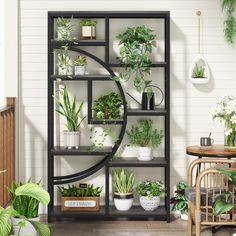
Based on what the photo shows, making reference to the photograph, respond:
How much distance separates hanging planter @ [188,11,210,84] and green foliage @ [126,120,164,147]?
601 millimetres

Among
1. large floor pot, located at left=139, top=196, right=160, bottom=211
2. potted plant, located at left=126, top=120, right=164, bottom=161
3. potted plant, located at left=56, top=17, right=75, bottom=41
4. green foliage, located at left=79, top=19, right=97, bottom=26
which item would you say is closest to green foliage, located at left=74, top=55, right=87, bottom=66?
potted plant, located at left=56, top=17, right=75, bottom=41

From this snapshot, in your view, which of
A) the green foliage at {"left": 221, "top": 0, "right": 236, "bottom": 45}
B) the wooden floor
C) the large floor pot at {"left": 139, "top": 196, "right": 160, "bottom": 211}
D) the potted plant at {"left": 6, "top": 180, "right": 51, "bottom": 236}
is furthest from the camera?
the green foliage at {"left": 221, "top": 0, "right": 236, "bottom": 45}

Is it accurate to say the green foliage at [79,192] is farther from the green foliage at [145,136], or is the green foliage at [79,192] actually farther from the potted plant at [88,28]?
the potted plant at [88,28]

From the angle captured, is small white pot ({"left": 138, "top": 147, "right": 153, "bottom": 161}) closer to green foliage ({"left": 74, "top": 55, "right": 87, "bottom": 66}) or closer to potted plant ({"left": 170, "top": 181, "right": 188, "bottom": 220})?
potted plant ({"left": 170, "top": 181, "right": 188, "bottom": 220})

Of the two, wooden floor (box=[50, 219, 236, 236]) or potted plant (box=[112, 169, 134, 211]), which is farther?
potted plant (box=[112, 169, 134, 211])

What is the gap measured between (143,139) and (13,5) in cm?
178

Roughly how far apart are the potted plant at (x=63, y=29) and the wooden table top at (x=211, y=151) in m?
1.51

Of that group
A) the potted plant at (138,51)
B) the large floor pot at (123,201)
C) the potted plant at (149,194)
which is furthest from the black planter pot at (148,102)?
the large floor pot at (123,201)

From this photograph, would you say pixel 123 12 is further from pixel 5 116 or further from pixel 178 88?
pixel 5 116

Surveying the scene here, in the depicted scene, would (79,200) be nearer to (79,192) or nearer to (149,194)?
(79,192)

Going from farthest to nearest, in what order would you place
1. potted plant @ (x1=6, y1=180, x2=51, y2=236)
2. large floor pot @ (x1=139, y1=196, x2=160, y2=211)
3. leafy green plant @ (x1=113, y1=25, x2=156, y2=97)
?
1. large floor pot @ (x1=139, y1=196, x2=160, y2=211)
2. leafy green plant @ (x1=113, y1=25, x2=156, y2=97)
3. potted plant @ (x1=6, y1=180, x2=51, y2=236)

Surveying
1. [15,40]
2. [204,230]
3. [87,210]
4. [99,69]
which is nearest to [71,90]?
[99,69]

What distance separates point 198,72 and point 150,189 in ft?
3.95

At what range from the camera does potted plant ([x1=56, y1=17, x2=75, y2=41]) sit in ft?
19.5
